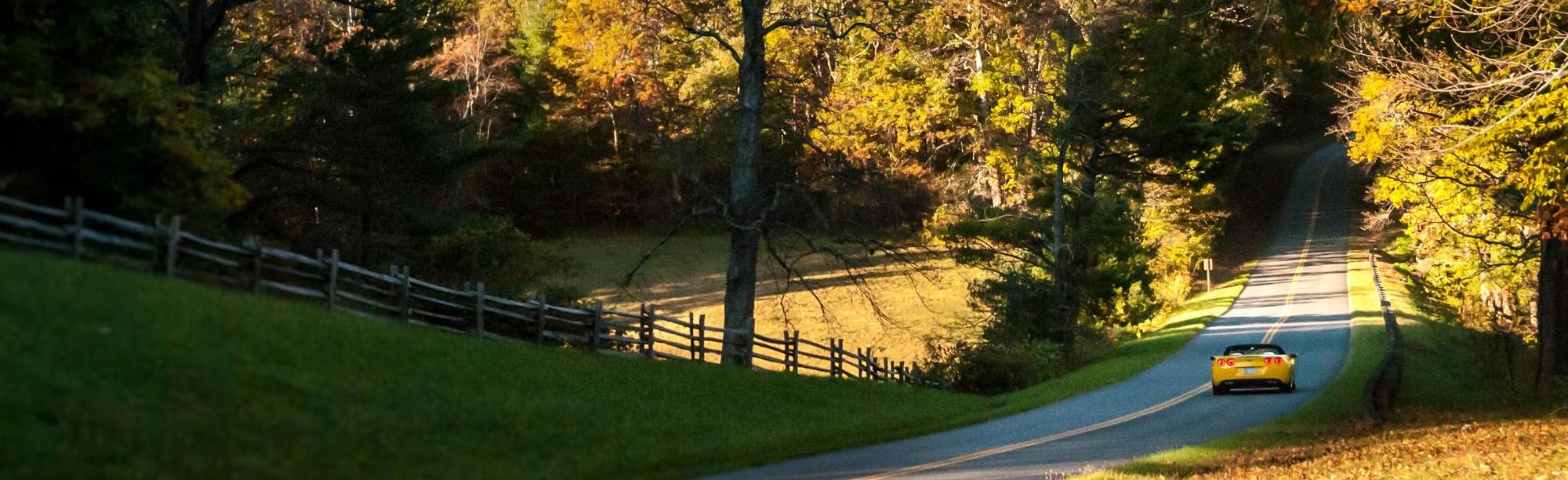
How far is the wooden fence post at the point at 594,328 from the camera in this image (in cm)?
2589

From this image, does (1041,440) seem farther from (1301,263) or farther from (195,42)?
(1301,263)

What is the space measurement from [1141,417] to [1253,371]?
5694mm

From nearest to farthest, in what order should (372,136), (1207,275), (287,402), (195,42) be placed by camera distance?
(287,402), (195,42), (372,136), (1207,275)

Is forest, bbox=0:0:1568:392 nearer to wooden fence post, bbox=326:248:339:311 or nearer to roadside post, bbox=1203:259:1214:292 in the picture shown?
roadside post, bbox=1203:259:1214:292

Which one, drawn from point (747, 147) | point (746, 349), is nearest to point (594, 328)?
point (746, 349)

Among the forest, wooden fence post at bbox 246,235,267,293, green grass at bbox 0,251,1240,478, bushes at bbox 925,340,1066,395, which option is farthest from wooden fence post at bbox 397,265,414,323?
bushes at bbox 925,340,1066,395

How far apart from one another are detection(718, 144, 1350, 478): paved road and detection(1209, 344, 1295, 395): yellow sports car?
1.11 ft

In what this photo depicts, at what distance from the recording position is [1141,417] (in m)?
27.3

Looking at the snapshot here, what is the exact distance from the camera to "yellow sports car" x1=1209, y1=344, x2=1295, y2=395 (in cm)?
3180

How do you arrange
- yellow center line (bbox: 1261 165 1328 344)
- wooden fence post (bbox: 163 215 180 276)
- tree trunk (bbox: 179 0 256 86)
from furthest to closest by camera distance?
yellow center line (bbox: 1261 165 1328 344)
tree trunk (bbox: 179 0 256 86)
wooden fence post (bbox: 163 215 180 276)

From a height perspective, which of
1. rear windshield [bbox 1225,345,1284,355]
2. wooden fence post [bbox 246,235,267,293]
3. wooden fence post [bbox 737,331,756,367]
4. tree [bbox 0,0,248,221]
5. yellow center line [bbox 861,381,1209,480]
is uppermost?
tree [bbox 0,0,248,221]

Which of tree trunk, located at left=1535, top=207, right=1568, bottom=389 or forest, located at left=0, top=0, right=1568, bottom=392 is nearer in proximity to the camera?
forest, located at left=0, top=0, right=1568, bottom=392

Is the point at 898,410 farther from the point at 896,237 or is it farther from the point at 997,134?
the point at 997,134

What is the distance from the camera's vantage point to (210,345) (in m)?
14.3
